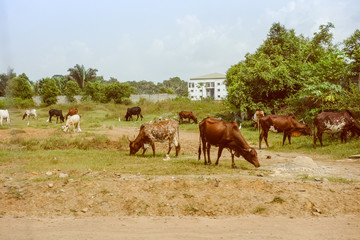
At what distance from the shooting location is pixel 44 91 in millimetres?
52031

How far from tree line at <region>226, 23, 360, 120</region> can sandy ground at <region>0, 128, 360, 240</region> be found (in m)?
11.8

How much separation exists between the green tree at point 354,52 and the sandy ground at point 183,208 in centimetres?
1377

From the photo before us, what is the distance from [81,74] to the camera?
214 feet

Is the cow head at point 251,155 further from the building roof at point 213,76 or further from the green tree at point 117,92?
the building roof at point 213,76

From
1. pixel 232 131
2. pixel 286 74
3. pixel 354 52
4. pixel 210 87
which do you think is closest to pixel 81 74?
pixel 210 87

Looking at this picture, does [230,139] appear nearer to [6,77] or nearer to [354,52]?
[6,77]

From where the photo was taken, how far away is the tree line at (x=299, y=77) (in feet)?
68.1

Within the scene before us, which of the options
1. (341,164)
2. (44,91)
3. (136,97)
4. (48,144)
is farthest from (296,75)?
(44,91)

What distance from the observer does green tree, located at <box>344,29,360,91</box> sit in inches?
818

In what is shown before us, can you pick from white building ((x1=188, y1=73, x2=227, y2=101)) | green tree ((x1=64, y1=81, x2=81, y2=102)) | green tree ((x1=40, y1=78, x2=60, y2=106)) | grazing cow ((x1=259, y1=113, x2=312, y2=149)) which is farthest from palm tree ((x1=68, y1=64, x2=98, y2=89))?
grazing cow ((x1=259, y1=113, x2=312, y2=149))

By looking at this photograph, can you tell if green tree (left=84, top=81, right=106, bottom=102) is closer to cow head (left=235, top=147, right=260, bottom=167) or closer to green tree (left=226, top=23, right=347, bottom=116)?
green tree (left=226, top=23, right=347, bottom=116)

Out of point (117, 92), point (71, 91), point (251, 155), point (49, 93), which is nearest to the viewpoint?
point (251, 155)

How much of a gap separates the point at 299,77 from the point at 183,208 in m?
21.0

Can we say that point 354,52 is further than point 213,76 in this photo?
No
